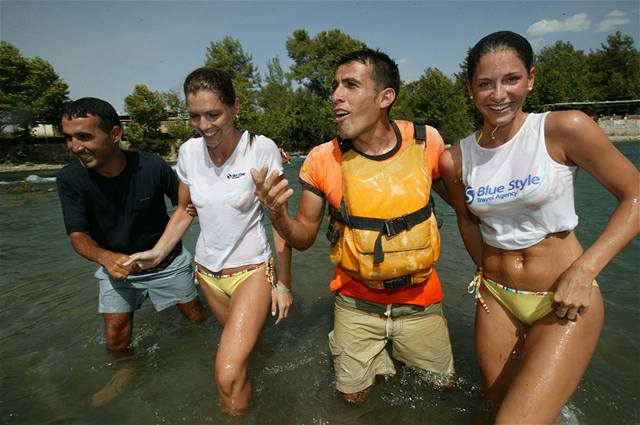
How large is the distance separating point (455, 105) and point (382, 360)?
56921 millimetres

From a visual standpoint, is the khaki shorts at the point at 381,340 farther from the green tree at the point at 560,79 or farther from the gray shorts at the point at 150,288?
the green tree at the point at 560,79

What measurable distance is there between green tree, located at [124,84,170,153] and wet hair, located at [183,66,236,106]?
56945mm

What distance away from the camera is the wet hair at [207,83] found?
3.33m

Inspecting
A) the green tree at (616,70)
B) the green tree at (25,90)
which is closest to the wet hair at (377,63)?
the green tree at (25,90)

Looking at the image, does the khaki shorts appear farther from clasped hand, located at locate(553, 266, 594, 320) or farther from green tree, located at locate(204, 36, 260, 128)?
green tree, located at locate(204, 36, 260, 128)

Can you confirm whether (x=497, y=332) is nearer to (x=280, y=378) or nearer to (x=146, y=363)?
(x=280, y=378)

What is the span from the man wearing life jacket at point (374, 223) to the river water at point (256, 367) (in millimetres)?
584

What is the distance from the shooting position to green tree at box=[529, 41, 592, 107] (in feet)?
196

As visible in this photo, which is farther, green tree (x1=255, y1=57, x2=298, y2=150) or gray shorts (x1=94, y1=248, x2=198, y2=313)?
green tree (x1=255, y1=57, x2=298, y2=150)

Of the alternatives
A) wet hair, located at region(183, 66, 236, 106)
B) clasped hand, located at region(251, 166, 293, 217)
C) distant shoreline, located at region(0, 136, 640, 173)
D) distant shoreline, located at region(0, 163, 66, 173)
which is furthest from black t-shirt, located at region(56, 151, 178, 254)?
distant shoreline, located at region(0, 163, 66, 173)

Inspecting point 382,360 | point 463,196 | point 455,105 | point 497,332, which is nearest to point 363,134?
point 463,196

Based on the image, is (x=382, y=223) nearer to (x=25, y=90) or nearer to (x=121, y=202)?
(x=121, y=202)

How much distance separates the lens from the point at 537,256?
266 cm

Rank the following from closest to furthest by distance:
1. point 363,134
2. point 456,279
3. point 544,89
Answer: point 363,134 → point 456,279 → point 544,89
